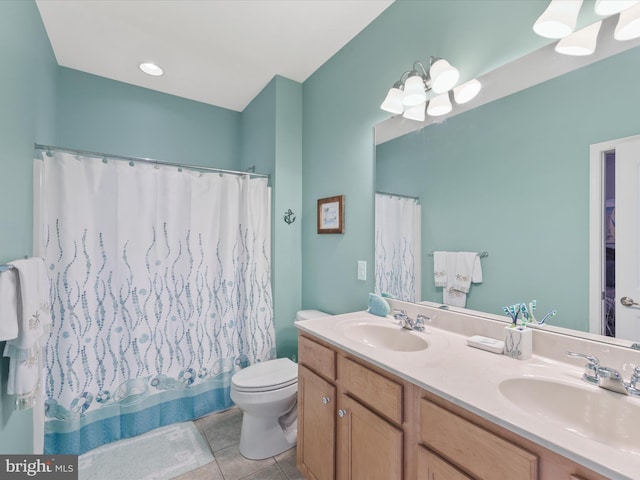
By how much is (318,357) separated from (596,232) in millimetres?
1154

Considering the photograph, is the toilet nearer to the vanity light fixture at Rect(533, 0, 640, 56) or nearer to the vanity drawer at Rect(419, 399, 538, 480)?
the vanity drawer at Rect(419, 399, 538, 480)

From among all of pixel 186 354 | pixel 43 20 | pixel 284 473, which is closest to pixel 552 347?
pixel 284 473

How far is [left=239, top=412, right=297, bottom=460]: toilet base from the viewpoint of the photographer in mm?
1752

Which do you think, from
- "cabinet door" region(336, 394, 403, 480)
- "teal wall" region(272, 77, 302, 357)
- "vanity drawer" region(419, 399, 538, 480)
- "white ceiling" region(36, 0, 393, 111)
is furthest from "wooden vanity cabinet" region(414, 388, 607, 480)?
"white ceiling" region(36, 0, 393, 111)

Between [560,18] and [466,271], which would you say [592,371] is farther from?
[560,18]

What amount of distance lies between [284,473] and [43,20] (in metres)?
2.97

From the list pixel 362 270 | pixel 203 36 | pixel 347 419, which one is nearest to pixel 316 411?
pixel 347 419

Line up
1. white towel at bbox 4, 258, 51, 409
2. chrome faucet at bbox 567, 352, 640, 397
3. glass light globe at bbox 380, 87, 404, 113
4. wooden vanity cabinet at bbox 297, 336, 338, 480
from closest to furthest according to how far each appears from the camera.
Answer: chrome faucet at bbox 567, 352, 640, 397
white towel at bbox 4, 258, 51, 409
wooden vanity cabinet at bbox 297, 336, 338, 480
glass light globe at bbox 380, 87, 404, 113

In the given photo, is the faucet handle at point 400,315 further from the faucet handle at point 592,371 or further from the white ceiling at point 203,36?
the white ceiling at point 203,36

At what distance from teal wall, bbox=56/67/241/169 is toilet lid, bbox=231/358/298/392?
1.99m

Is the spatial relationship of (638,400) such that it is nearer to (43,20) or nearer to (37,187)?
(37,187)

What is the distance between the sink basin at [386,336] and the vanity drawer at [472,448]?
0.44 m

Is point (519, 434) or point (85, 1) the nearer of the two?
point (519, 434)

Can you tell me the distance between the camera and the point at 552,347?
1.06m
